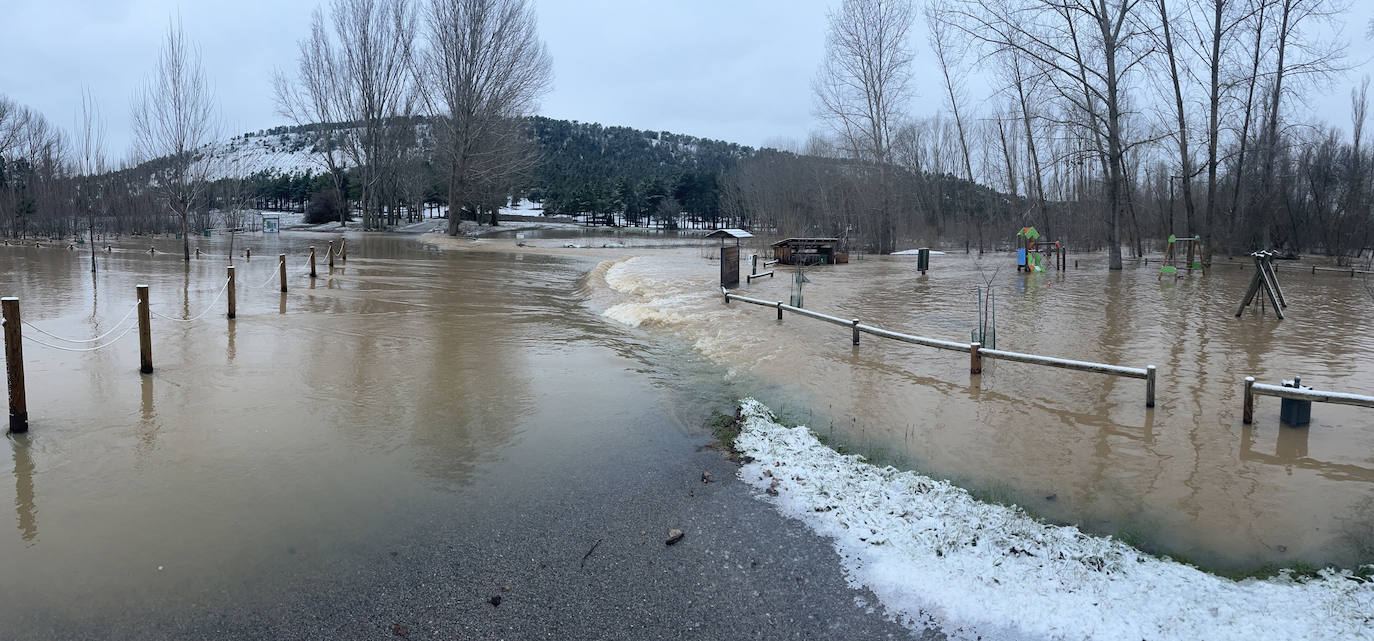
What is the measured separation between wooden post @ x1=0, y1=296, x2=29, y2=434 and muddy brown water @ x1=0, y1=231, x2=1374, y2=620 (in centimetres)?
19

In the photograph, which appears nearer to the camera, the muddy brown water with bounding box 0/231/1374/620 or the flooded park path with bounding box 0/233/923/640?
the flooded park path with bounding box 0/233/923/640

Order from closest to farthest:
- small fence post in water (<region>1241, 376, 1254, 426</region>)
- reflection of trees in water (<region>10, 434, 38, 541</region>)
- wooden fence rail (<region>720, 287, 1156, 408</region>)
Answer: reflection of trees in water (<region>10, 434, 38, 541</region>)
small fence post in water (<region>1241, 376, 1254, 426</region>)
wooden fence rail (<region>720, 287, 1156, 408</region>)

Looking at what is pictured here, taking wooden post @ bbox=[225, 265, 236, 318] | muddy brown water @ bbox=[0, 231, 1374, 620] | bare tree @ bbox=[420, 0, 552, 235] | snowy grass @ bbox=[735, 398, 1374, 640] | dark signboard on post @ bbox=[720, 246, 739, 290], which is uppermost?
bare tree @ bbox=[420, 0, 552, 235]

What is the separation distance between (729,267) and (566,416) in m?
10.8

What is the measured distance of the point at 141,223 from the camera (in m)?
48.2

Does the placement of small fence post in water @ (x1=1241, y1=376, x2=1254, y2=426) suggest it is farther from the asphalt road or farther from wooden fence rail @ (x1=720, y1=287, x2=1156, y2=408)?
the asphalt road

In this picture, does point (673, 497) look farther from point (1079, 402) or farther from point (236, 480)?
point (1079, 402)

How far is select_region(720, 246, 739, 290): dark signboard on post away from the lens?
17.4 meters

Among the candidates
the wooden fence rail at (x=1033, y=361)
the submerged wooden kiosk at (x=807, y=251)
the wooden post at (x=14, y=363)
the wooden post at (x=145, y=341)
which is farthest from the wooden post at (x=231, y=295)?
the submerged wooden kiosk at (x=807, y=251)

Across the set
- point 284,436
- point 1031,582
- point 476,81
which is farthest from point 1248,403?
point 476,81

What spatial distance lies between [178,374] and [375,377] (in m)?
2.20

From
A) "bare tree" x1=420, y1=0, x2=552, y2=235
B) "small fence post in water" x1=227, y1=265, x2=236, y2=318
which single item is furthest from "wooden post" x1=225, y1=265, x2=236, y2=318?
"bare tree" x1=420, y1=0, x2=552, y2=235

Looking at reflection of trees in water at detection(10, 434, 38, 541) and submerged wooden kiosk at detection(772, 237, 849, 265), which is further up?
submerged wooden kiosk at detection(772, 237, 849, 265)

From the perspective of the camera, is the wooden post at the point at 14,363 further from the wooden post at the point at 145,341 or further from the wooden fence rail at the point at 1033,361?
the wooden fence rail at the point at 1033,361
